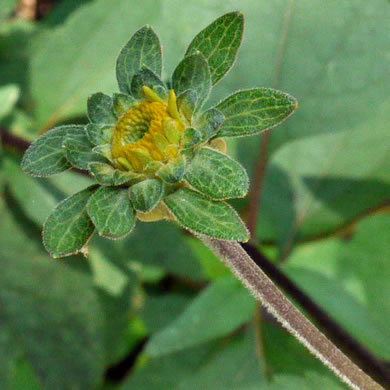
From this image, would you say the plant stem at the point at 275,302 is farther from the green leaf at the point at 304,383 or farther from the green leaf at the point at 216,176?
the green leaf at the point at 304,383

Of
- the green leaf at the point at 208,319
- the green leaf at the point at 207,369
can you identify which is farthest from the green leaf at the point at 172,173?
the green leaf at the point at 207,369

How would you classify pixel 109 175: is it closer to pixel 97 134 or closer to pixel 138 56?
pixel 97 134

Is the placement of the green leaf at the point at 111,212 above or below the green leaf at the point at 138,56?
below

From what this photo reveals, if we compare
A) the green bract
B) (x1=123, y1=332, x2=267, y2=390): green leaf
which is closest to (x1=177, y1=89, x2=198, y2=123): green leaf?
the green bract

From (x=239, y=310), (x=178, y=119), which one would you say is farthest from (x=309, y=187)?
(x=178, y=119)

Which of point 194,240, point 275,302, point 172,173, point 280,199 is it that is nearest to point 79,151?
point 172,173

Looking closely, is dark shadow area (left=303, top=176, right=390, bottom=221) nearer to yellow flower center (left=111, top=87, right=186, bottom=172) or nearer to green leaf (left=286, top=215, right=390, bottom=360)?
green leaf (left=286, top=215, right=390, bottom=360)
